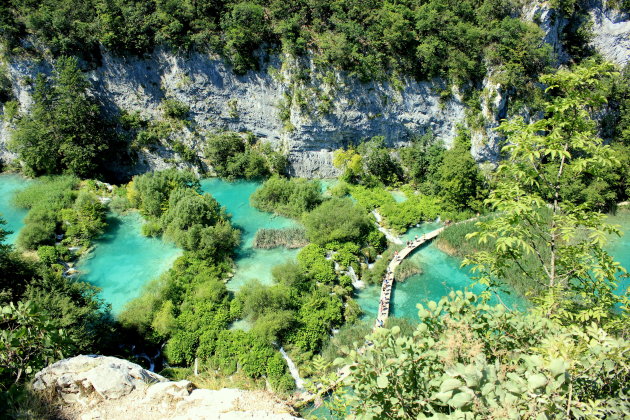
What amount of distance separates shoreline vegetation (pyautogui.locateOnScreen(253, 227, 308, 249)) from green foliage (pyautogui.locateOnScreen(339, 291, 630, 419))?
18.1 metres

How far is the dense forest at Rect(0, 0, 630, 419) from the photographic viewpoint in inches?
193

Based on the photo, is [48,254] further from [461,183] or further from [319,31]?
[461,183]

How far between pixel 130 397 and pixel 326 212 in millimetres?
17411

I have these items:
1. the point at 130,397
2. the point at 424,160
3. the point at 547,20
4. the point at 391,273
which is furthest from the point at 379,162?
the point at 130,397

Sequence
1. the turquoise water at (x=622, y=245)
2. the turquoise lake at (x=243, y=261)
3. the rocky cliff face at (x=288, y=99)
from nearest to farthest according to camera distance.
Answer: the turquoise lake at (x=243, y=261) < the turquoise water at (x=622, y=245) < the rocky cliff face at (x=288, y=99)

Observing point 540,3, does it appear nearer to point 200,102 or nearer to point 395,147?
point 395,147

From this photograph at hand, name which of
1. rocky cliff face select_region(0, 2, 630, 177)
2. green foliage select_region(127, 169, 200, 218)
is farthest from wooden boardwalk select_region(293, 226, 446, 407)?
green foliage select_region(127, 169, 200, 218)

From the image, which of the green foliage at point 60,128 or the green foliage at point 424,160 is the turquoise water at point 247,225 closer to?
the green foliage at point 60,128

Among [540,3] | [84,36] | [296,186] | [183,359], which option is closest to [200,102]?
[84,36]

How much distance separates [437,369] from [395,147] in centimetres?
2770

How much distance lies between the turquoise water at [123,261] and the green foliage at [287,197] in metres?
7.05

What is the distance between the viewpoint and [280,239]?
77.3 ft

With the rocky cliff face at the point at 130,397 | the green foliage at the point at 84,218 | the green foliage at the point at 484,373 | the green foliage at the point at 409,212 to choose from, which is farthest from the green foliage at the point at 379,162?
the green foliage at the point at 484,373

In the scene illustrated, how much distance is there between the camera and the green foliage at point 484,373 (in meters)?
4.02
